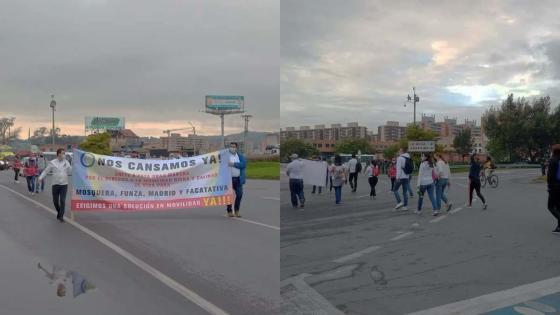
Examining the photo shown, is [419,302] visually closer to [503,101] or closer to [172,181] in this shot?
[503,101]

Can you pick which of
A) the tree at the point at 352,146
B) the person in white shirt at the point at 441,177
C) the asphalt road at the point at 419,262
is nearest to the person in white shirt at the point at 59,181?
the asphalt road at the point at 419,262

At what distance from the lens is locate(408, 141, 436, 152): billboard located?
36.5 feet

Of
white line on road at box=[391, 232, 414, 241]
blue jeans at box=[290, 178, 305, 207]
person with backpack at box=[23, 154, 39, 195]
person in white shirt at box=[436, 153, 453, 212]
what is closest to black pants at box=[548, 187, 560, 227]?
white line on road at box=[391, 232, 414, 241]

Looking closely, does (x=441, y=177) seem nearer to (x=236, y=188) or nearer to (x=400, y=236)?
(x=400, y=236)

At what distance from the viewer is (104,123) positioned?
100688mm

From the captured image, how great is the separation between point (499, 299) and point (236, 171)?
7.86 m

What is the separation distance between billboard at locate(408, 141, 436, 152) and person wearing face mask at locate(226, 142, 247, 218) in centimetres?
367

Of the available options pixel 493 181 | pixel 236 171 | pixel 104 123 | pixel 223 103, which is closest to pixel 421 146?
pixel 236 171

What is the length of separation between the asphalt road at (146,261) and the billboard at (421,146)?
3.09 metres

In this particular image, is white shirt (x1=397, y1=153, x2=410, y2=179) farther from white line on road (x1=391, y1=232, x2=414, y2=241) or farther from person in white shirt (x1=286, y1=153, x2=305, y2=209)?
white line on road (x1=391, y1=232, x2=414, y2=241)

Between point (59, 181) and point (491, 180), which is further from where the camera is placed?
point (491, 180)

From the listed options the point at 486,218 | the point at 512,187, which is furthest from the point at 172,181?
the point at 512,187

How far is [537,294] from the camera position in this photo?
19.3ft

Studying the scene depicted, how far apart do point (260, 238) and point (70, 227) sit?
3.92 m
